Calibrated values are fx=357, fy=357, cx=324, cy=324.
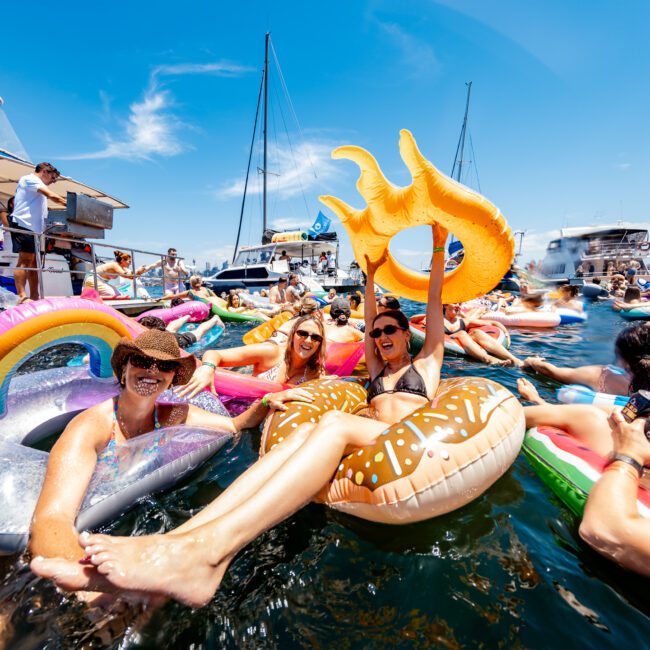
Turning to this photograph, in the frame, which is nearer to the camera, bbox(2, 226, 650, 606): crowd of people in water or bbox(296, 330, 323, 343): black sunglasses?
bbox(2, 226, 650, 606): crowd of people in water

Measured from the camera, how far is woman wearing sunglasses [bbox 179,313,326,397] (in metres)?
3.65

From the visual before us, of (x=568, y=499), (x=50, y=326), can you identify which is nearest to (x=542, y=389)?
(x=568, y=499)

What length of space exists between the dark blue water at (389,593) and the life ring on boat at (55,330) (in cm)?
136

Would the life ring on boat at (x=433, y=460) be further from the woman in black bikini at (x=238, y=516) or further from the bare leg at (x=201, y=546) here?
the bare leg at (x=201, y=546)

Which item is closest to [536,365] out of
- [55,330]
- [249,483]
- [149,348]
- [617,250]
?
[249,483]

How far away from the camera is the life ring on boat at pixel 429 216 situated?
98.0 inches

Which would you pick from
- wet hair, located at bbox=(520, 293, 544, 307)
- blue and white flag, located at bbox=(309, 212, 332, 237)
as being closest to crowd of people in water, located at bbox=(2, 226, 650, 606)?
wet hair, located at bbox=(520, 293, 544, 307)

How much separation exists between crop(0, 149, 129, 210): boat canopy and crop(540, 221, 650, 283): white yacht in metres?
32.3

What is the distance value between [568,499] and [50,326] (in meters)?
3.68

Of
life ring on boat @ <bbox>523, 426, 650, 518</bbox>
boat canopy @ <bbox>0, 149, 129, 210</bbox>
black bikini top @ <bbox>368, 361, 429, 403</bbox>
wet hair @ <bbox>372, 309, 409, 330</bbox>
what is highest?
boat canopy @ <bbox>0, 149, 129, 210</bbox>

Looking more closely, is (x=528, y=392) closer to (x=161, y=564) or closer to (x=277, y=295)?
(x=161, y=564)

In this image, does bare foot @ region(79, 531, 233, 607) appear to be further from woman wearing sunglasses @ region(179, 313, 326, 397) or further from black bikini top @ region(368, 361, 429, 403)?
woman wearing sunglasses @ region(179, 313, 326, 397)

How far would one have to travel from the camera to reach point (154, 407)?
251cm

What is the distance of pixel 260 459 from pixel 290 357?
193 cm
